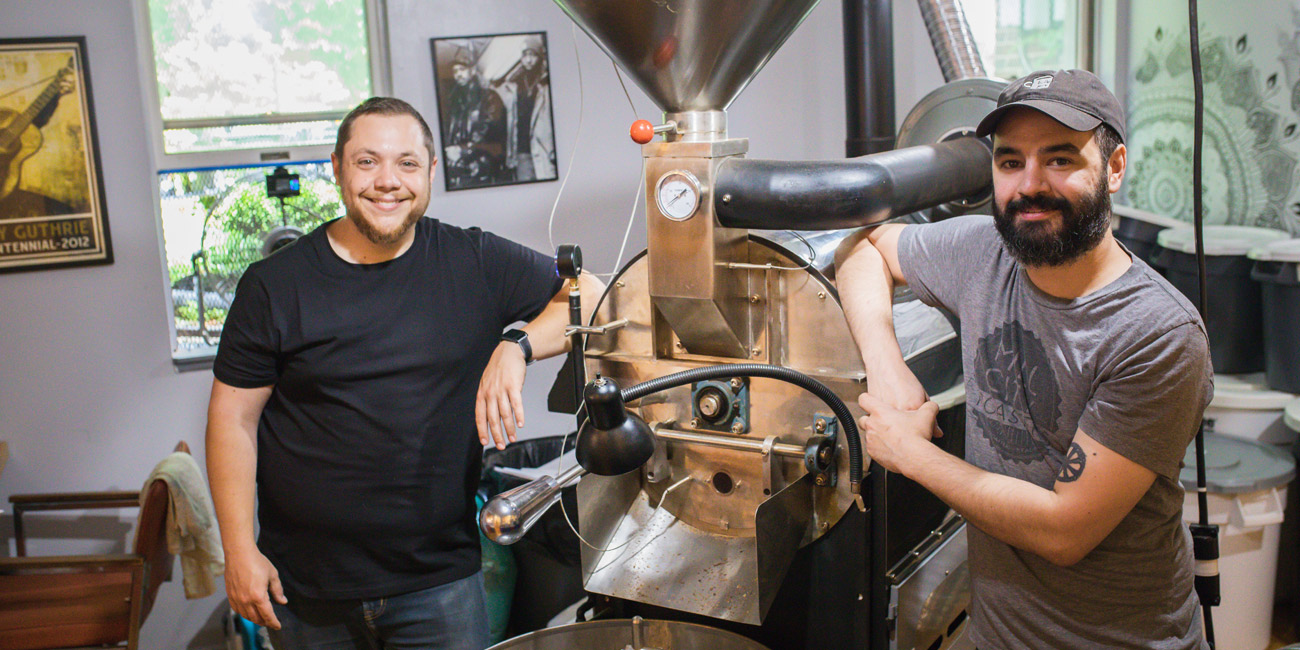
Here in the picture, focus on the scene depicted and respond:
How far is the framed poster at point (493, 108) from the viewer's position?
11.5 ft

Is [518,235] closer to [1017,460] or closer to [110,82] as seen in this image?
[110,82]

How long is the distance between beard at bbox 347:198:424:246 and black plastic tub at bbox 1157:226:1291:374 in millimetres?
2442

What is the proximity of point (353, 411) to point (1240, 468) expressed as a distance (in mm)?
Answer: 2423

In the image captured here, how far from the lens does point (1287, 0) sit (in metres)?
2.93

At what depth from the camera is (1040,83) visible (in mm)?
1328

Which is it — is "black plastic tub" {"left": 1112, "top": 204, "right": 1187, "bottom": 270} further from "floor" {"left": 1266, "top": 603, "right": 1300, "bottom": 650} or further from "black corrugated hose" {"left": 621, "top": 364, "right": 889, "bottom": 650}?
"black corrugated hose" {"left": 621, "top": 364, "right": 889, "bottom": 650}

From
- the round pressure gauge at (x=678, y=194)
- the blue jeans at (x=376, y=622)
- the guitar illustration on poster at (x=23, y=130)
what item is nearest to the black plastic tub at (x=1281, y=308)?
the round pressure gauge at (x=678, y=194)

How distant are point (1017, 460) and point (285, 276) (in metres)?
1.30

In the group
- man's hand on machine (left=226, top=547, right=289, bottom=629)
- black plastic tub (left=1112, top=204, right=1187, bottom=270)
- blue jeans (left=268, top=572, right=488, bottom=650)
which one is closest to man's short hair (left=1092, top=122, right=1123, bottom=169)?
blue jeans (left=268, top=572, right=488, bottom=650)

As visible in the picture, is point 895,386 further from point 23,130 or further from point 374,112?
point 23,130

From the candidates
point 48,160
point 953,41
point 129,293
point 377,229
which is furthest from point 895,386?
point 48,160

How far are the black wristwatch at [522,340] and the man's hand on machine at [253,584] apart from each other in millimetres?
596

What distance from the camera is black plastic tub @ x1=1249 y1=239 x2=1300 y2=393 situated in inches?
107

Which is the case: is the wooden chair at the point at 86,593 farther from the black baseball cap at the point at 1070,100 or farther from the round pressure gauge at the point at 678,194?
the black baseball cap at the point at 1070,100
